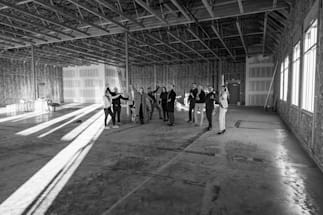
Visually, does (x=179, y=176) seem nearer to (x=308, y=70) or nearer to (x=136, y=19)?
(x=308, y=70)

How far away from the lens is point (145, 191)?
120 inches

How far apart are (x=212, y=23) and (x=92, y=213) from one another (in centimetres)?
1023

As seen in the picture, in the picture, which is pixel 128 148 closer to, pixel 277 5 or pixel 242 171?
pixel 242 171

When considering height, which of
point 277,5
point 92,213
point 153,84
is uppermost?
point 277,5

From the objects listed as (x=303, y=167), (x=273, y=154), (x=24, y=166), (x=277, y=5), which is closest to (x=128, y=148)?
(x=24, y=166)

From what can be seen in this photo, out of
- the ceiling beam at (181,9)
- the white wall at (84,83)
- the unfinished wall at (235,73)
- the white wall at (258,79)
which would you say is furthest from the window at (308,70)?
Result: the white wall at (84,83)

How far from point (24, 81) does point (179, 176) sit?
1001 inches

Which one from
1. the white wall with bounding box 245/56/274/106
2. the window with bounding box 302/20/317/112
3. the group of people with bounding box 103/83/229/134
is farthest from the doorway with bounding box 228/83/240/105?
the window with bounding box 302/20/317/112

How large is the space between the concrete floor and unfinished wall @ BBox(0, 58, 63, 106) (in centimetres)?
1637

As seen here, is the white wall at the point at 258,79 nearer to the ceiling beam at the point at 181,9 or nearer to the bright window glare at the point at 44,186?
the ceiling beam at the point at 181,9

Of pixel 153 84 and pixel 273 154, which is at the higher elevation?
pixel 153 84

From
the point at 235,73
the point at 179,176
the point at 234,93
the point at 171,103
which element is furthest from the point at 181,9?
the point at 235,73

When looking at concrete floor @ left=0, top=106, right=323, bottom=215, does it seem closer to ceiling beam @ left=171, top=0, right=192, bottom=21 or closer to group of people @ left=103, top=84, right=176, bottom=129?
group of people @ left=103, top=84, right=176, bottom=129

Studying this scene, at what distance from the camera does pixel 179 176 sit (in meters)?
3.60
